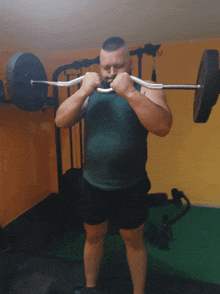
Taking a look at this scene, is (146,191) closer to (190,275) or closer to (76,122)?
(76,122)

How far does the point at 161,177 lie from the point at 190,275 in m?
0.46

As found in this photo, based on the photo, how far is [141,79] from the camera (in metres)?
0.59

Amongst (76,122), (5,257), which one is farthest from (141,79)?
(5,257)

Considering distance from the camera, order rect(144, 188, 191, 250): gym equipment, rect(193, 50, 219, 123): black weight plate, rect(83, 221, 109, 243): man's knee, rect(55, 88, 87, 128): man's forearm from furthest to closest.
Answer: rect(144, 188, 191, 250): gym equipment, rect(83, 221, 109, 243): man's knee, rect(55, 88, 87, 128): man's forearm, rect(193, 50, 219, 123): black weight plate

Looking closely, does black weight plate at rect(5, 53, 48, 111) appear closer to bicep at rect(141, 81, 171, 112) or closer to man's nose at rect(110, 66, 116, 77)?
man's nose at rect(110, 66, 116, 77)

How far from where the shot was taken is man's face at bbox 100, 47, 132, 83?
0.54 meters

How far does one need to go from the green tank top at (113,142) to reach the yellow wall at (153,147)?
0.10 meters

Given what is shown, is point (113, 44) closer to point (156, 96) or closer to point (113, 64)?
point (113, 64)

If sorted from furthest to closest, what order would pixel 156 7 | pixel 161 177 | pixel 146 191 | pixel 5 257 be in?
→ pixel 5 257, pixel 161 177, pixel 146 191, pixel 156 7

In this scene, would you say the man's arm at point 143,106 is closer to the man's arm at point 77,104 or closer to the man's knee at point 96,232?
the man's arm at point 77,104

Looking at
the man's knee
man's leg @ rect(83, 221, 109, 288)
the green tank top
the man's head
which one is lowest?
man's leg @ rect(83, 221, 109, 288)

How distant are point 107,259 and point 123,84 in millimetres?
744

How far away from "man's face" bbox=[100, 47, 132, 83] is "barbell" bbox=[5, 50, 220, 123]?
0.04m

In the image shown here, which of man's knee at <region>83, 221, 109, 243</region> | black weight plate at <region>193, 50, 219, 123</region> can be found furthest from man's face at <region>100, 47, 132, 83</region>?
man's knee at <region>83, 221, 109, 243</region>
